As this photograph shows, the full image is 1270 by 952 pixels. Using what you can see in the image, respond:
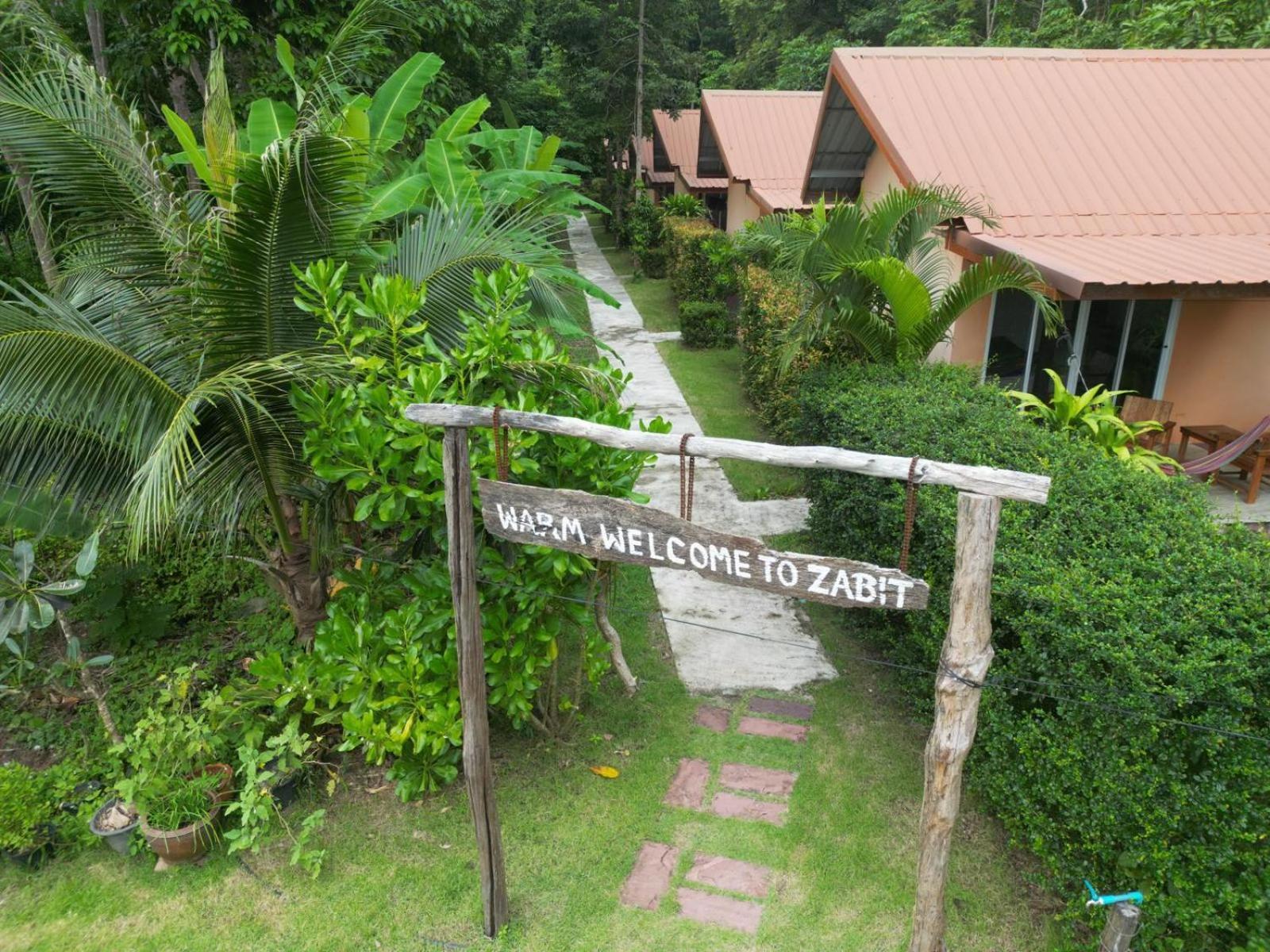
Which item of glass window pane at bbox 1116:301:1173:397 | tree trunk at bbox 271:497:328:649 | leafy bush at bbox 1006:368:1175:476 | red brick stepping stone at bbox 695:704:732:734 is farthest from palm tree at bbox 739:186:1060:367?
tree trunk at bbox 271:497:328:649

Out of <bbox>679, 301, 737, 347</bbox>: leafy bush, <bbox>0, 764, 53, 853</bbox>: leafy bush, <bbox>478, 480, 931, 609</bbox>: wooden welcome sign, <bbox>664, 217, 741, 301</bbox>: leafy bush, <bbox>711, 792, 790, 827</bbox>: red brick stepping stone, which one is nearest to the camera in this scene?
<bbox>478, 480, 931, 609</bbox>: wooden welcome sign

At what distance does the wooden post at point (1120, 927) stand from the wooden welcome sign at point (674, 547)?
144cm

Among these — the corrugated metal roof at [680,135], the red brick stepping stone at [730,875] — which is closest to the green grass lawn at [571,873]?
the red brick stepping stone at [730,875]

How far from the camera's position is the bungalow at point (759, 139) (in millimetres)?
18844

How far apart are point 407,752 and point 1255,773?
395cm

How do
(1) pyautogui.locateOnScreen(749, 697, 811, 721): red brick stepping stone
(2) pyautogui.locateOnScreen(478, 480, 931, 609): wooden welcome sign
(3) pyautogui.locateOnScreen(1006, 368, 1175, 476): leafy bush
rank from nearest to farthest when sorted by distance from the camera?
(2) pyautogui.locateOnScreen(478, 480, 931, 609): wooden welcome sign → (1) pyautogui.locateOnScreen(749, 697, 811, 721): red brick stepping stone → (3) pyautogui.locateOnScreen(1006, 368, 1175, 476): leafy bush

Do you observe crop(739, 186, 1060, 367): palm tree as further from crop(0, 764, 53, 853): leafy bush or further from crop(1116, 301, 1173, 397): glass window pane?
crop(0, 764, 53, 853): leafy bush

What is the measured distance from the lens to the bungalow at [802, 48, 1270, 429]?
29.4ft

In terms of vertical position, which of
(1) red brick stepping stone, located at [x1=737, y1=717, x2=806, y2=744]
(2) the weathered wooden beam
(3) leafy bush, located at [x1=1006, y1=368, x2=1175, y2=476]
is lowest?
(1) red brick stepping stone, located at [x1=737, y1=717, x2=806, y2=744]

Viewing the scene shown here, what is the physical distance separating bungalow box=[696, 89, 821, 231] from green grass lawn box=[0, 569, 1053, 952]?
14.4m

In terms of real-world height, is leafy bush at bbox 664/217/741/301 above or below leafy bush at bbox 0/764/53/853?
above

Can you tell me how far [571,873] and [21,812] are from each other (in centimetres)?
285

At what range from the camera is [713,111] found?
20047mm

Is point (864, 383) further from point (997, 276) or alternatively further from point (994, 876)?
point (994, 876)
